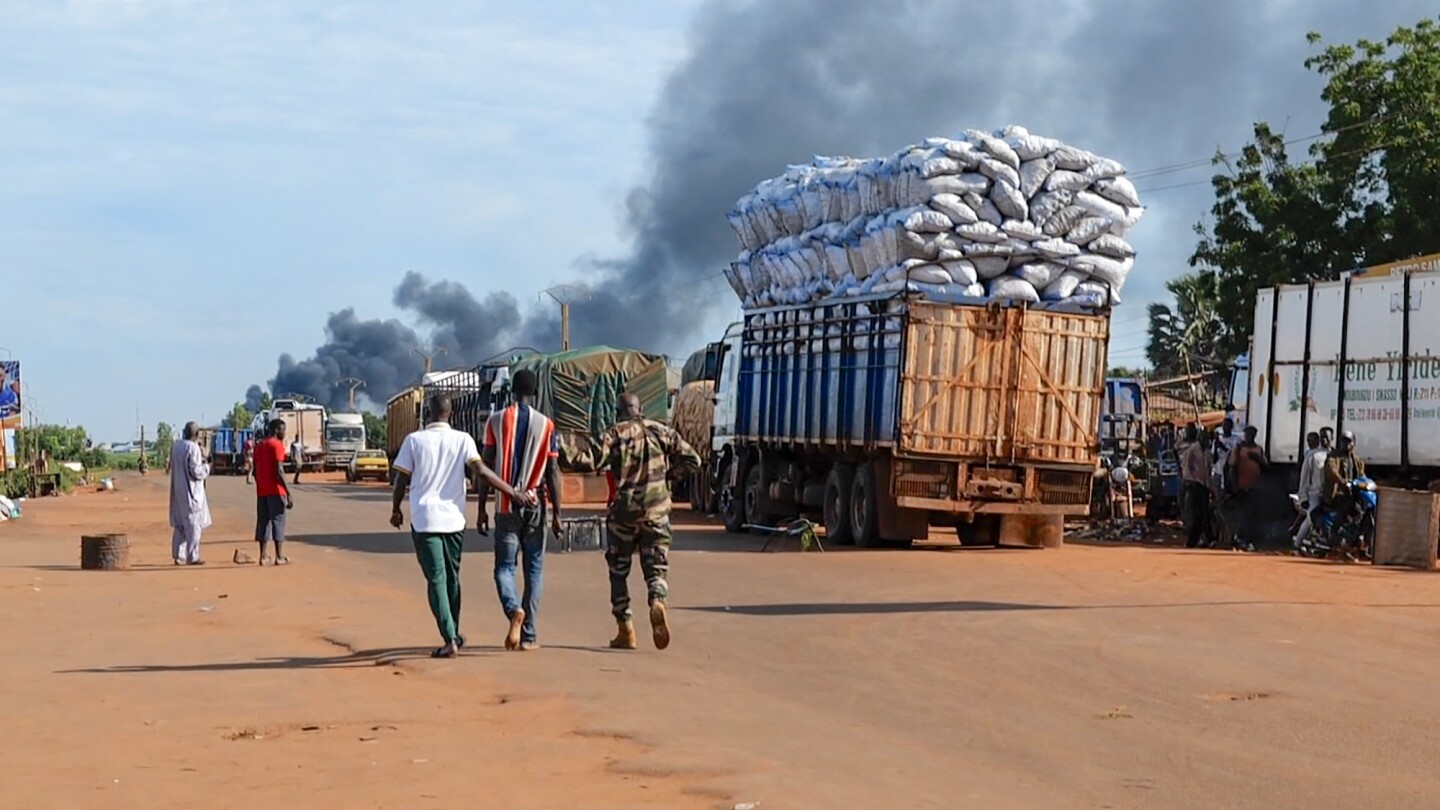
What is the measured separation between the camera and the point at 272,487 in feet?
68.4

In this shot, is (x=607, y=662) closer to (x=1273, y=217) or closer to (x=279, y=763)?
(x=279, y=763)

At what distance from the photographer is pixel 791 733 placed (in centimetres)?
888

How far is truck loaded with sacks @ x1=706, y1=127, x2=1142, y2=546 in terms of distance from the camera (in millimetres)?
21797

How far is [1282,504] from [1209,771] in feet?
59.7

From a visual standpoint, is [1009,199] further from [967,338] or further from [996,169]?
[967,338]

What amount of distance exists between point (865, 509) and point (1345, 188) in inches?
865

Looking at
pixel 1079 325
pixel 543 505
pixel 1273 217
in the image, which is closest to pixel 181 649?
pixel 543 505

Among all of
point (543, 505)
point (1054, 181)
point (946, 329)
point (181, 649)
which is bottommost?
point (181, 649)

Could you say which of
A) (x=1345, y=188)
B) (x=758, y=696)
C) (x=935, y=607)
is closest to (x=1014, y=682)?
(x=758, y=696)

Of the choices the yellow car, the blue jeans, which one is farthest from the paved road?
the yellow car

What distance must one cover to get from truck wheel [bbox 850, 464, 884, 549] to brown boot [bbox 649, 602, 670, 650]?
10.6 metres

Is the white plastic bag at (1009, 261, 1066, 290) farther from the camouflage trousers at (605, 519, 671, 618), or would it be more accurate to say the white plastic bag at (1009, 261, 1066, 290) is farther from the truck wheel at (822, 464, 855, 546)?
the camouflage trousers at (605, 519, 671, 618)

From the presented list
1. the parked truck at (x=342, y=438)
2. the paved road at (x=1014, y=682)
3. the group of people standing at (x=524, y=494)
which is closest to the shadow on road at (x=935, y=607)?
the paved road at (x=1014, y=682)

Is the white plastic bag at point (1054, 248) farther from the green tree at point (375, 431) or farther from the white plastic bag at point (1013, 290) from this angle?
the green tree at point (375, 431)
